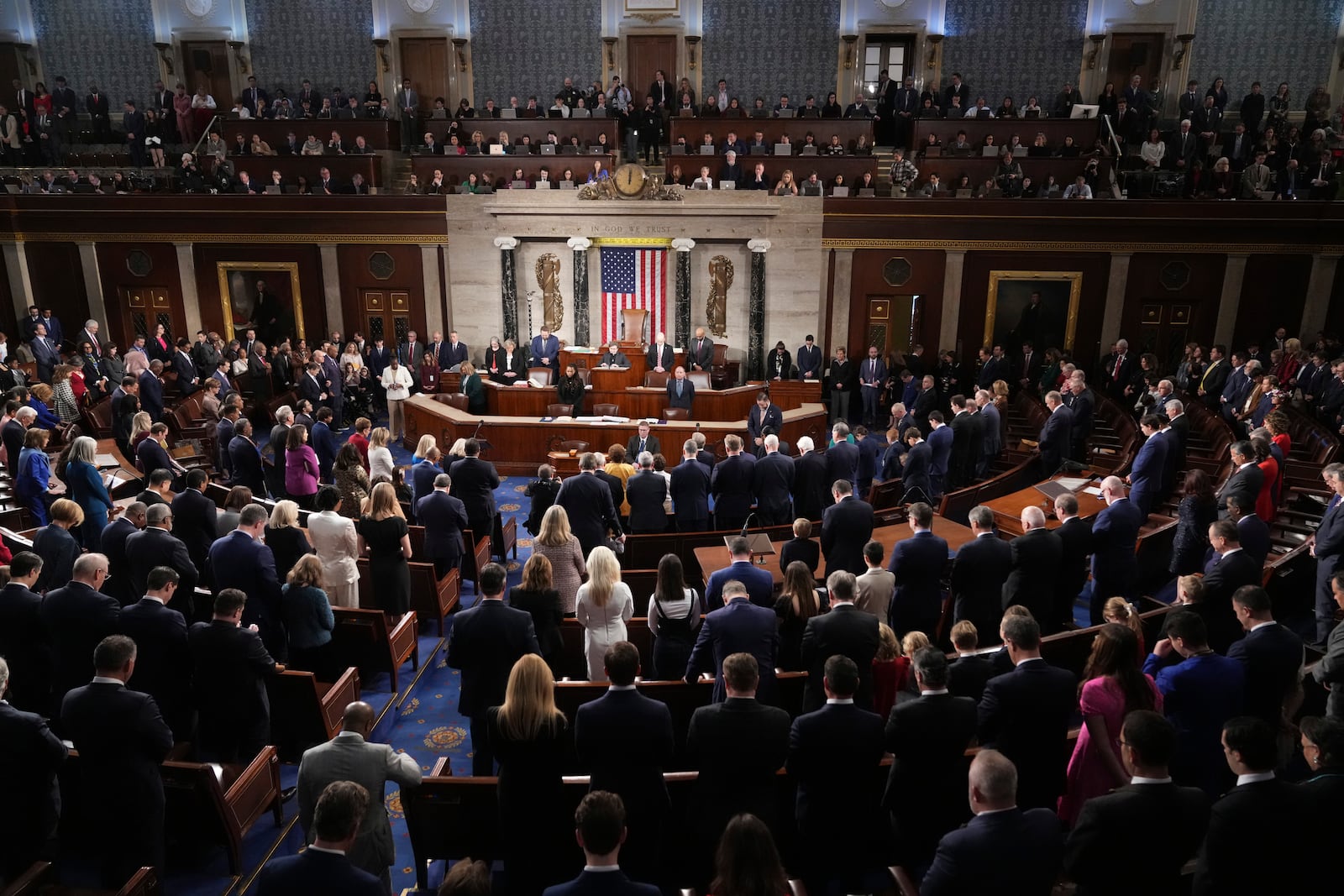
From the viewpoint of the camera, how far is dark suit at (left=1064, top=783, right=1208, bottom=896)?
310 centimetres

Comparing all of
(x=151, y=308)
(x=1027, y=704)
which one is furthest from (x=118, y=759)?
(x=151, y=308)

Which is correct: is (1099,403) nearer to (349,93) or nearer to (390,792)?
(390,792)

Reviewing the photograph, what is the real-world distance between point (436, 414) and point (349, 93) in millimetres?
11017

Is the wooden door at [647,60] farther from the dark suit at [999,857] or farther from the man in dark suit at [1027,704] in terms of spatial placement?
the dark suit at [999,857]

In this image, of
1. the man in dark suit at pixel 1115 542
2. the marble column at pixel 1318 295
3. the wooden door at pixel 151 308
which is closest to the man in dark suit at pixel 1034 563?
the man in dark suit at pixel 1115 542

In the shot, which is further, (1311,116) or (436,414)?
(1311,116)

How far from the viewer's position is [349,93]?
787 inches

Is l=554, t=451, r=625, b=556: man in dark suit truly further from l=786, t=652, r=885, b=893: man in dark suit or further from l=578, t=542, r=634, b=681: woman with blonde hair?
l=786, t=652, r=885, b=893: man in dark suit

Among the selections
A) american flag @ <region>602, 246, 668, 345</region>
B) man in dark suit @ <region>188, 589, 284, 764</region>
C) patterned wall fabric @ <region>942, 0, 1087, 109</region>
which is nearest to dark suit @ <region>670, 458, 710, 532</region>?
man in dark suit @ <region>188, 589, 284, 764</region>

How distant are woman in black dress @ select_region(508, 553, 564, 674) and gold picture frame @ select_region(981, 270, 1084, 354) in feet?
42.4

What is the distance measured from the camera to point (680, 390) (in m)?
13.4

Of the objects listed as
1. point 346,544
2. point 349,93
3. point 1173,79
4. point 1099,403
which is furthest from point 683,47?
point 346,544

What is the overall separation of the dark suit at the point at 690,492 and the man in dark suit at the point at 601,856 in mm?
5433

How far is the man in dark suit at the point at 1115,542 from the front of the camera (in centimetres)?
651
